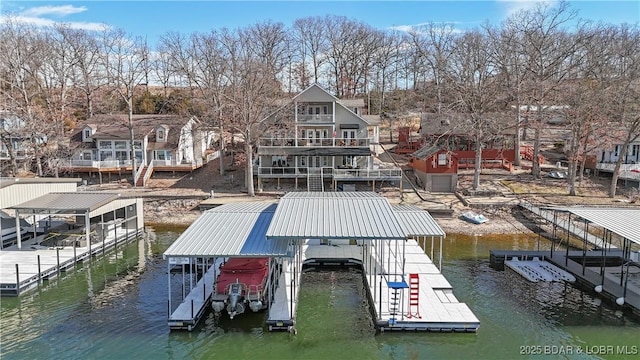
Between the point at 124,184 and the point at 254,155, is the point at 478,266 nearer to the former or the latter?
the point at 254,155

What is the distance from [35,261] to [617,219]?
2774 cm

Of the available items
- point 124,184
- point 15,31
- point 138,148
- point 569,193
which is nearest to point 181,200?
point 124,184

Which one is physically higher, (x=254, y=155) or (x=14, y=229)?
(x=254, y=155)

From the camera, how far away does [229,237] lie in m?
18.0

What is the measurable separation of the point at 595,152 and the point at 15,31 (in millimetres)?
58185

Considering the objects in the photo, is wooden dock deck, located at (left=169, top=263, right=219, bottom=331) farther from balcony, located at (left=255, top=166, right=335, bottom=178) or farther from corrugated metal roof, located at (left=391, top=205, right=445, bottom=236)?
balcony, located at (left=255, top=166, right=335, bottom=178)

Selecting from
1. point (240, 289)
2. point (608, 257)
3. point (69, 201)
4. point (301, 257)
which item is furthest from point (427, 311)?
point (69, 201)

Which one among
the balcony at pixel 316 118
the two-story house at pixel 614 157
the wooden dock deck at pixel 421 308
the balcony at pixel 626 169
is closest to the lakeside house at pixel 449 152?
the two-story house at pixel 614 157

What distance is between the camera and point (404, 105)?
69.9 meters

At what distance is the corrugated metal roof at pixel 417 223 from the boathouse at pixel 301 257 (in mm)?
43

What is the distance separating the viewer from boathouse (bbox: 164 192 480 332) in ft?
53.0

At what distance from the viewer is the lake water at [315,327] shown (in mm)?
14820

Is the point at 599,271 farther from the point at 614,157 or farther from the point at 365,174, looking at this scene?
the point at 614,157

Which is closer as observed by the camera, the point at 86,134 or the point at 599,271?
the point at 599,271
